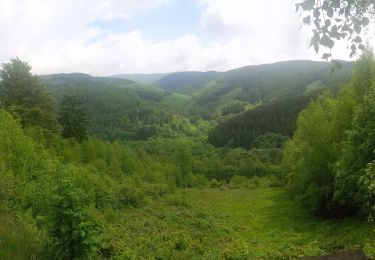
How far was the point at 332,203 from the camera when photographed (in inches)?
1443

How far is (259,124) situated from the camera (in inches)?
6663

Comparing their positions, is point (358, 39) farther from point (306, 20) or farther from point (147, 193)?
point (147, 193)

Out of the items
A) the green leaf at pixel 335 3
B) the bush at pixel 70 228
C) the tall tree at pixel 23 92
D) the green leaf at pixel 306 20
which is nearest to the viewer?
the green leaf at pixel 306 20

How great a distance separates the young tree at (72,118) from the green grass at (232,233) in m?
15.4

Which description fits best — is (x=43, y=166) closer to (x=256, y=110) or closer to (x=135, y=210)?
(x=135, y=210)

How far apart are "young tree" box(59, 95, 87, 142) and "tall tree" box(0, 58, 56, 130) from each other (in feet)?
30.1

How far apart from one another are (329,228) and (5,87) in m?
36.3

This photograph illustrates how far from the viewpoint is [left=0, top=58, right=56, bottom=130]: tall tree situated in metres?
45.2

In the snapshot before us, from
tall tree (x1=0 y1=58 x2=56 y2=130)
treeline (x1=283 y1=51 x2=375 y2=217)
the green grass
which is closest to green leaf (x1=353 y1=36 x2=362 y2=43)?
the green grass

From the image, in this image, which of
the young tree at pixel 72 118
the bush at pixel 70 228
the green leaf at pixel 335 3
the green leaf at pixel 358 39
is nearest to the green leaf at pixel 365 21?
the green leaf at pixel 358 39

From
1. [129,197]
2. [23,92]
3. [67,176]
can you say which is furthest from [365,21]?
[23,92]

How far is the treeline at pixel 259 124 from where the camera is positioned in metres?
160

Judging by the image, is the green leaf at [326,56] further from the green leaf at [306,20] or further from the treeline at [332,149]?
the treeline at [332,149]

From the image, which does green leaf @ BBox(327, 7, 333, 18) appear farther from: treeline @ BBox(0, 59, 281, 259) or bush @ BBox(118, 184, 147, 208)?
bush @ BBox(118, 184, 147, 208)
